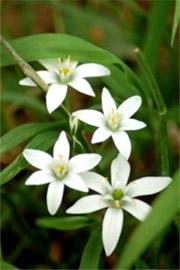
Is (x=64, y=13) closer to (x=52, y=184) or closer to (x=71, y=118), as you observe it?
(x=71, y=118)

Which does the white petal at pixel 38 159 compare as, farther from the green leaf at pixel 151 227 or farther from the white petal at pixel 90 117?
the green leaf at pixel 151 227

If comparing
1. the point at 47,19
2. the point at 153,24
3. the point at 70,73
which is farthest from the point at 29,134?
the point at 47,19

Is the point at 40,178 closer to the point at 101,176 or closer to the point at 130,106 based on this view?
the point at 101,176

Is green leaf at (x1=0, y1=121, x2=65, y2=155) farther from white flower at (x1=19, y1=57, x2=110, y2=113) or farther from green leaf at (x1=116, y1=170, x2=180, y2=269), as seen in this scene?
green leaf at (x1=116, y1=170, x2=180, y2=269)

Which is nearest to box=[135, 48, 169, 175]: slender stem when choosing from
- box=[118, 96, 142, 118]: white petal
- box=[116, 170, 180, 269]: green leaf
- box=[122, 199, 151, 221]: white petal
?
box=[118, 96, 142, 118]: white petal

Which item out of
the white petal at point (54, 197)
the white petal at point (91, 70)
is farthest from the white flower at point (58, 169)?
the white petal at point (91, 70)

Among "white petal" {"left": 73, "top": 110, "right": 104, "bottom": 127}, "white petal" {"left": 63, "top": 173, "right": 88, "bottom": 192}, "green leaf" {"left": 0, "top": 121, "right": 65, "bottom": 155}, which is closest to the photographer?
"white petal" {"left": 63, "top": 173, "right": 88, "bottom": 192}

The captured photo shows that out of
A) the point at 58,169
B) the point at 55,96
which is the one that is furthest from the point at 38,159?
the point at 55,96
